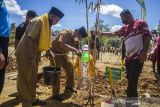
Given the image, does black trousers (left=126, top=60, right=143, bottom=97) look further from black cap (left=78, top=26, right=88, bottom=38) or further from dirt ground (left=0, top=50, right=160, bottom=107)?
black cap (left=78, top=26, right=88, bottom=38)

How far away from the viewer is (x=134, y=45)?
593 cm

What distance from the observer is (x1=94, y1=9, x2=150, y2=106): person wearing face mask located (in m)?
5.88

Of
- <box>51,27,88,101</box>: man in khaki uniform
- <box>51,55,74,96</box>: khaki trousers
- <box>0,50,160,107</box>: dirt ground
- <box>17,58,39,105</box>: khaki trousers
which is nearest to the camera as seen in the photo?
<box>17,58,39,105</box>: khaki trousers

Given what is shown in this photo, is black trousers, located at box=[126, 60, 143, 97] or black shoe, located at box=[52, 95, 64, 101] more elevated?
black trousers, located at box=[126, 60, 143, 97]

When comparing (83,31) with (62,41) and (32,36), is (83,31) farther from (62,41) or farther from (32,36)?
(32,36)

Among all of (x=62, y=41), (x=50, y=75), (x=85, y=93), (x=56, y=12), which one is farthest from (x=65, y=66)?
(x=56, y=12)

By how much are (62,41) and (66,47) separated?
19 cm

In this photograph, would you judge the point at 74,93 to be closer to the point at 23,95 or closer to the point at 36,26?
the point at 23,95

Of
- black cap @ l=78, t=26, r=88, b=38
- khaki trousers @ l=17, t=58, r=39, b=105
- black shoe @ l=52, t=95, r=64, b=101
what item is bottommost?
black shoe @ l=52, t=95, r=64, b=101

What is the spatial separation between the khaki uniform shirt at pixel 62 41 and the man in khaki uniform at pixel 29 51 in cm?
99

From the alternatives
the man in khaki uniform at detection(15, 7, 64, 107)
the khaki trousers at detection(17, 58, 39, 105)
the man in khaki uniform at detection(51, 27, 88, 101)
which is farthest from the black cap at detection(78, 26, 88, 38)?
the khaki trousers at detection(17, 58, 39, 105)

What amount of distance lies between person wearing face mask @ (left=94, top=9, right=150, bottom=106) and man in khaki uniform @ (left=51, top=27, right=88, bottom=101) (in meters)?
1.26

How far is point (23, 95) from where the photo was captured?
587 cm

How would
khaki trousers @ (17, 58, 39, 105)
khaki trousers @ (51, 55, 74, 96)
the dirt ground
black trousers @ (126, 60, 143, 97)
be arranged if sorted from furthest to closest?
khaki trousers @ (51, 55, 74, 96), the dirt ground, black trousers @ (126, 60, 143, 97), khaki trousers @ (17, 58, 39, 105)
